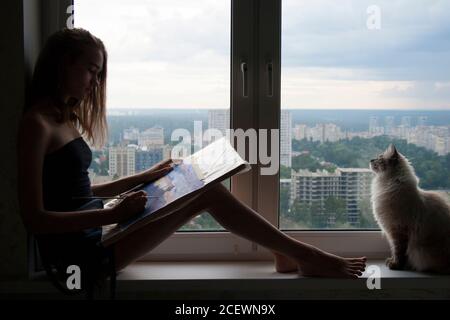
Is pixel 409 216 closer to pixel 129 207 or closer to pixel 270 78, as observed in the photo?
pixel 270 78

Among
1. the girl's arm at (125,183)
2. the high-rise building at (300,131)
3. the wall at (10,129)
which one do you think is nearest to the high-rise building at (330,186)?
the high-rise building at (300,131)

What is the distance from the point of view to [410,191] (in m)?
1.48

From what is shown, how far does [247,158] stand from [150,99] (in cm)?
34

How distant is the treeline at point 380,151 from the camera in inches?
65.1

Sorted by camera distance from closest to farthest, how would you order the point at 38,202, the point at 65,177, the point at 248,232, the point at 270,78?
the point at 38,202, the point at 65,177, the point at 248,232, the point at 270,78

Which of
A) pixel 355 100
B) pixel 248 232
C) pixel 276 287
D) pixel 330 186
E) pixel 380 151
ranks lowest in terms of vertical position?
pixel 276 287

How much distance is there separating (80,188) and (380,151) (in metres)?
0.89

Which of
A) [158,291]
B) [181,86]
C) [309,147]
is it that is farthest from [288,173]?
[158,291]

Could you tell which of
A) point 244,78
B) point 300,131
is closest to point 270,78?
point 244,78

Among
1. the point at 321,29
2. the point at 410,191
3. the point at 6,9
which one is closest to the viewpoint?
the point at 6,9

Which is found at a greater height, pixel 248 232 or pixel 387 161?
pixel 387 161

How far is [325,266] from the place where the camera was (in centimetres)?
146

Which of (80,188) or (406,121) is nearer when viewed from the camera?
(80,188)
